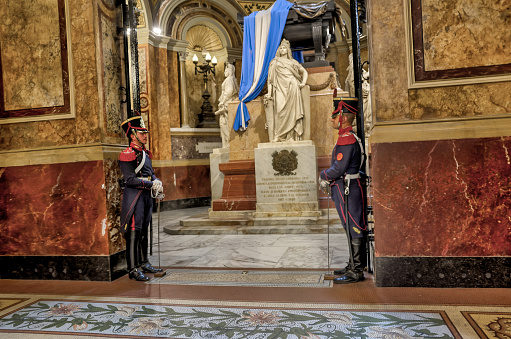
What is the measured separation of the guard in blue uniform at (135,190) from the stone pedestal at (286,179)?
3.33m

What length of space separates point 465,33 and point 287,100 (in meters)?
4.09

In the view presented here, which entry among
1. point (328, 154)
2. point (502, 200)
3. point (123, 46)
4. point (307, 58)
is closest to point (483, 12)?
point (502, 200)

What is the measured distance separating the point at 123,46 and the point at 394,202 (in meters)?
3.39

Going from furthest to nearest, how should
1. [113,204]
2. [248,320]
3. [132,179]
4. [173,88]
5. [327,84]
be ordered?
[173,88]
[327,84]
[113,204]
[132,179]
[248,320]

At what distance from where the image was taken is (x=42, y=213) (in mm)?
4480

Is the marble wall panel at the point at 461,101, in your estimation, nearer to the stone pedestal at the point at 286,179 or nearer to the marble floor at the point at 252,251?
the marble floor at the point at 252,251

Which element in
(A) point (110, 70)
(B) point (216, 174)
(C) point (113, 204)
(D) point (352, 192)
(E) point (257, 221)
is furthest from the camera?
(B) point (216, 174)

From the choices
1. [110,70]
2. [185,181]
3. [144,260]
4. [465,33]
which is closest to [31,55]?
[110,70]

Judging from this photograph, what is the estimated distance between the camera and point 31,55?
4.51 meters

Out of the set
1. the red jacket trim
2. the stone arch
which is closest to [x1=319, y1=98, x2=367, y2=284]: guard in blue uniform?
the red jacket trim

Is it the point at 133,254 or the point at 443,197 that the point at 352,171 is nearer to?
the point at 443,197

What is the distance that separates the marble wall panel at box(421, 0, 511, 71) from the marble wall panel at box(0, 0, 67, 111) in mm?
3593

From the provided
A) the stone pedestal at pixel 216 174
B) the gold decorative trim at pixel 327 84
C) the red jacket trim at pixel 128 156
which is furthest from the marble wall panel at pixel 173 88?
the red jacket trim at pixel 128 156

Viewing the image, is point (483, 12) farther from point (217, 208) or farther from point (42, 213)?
point (217, 208)
